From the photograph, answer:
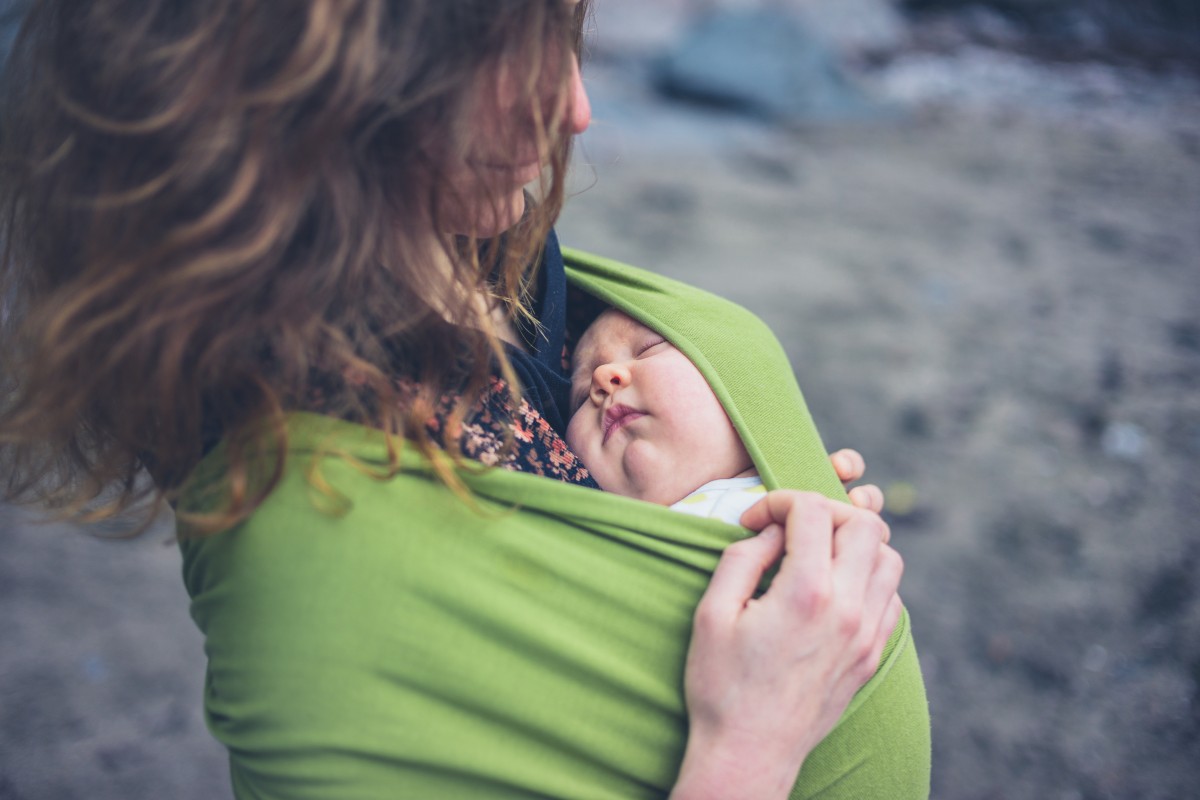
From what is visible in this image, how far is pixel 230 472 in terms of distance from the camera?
2.72 ft

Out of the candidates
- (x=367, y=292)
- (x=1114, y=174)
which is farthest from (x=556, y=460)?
(x=1114, y=174)

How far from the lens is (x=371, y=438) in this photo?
863 mm

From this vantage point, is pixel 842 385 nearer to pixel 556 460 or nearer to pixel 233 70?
pixel 556 460

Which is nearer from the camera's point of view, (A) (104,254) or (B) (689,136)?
(A) (104,254)

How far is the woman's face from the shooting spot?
868 mm

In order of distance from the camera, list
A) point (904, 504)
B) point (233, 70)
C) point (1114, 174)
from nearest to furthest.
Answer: point (233, 70), point (904, 504), point (1114, 174)

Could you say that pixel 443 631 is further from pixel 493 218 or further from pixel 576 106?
pixel 576 106

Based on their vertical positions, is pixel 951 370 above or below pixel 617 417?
below

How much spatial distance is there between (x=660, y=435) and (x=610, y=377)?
0.36 ft

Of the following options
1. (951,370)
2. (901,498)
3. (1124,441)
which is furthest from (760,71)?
(901,498)

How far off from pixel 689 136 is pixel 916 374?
9.35ft

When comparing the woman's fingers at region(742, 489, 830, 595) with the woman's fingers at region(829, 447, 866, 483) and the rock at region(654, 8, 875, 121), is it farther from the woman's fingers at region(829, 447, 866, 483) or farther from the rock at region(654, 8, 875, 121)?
the rock at region(654, 8, 875, 121)

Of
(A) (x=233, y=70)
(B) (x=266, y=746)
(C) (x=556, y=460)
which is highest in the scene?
(A) (x=233, y=70)

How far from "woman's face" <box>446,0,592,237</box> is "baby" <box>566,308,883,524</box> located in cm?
33
